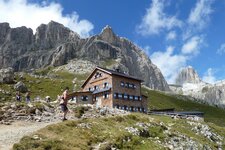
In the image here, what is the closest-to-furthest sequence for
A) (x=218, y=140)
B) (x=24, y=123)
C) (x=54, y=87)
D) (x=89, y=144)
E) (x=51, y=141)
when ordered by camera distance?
(x=51, y=141)
(x=89, y=144)
(x=24, y=123)
(x=218, y=140)
(x=54, y=87)

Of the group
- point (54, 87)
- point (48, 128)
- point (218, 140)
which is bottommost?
point (218, 140)

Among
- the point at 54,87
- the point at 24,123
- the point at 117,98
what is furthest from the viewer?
the point at 54,87

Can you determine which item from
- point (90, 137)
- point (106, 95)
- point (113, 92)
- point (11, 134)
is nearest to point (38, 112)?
point (11, 134)

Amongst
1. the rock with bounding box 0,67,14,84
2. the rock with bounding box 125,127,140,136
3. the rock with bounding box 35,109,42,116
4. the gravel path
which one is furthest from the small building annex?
the rock with bounding box 0,67,14,84

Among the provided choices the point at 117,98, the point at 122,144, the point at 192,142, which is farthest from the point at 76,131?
the point at 117,98

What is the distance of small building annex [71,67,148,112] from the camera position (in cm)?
8175

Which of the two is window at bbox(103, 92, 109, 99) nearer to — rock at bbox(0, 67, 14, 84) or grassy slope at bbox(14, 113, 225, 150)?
grassy slope at bbox(14, 113, 225, 150)

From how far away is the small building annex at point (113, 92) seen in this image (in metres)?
81.8

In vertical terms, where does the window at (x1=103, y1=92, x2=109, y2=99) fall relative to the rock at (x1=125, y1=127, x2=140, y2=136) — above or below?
above

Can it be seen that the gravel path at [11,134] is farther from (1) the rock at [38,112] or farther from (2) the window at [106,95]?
(2) the window at [106,95]

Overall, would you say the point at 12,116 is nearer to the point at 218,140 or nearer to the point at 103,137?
the point at 103,137

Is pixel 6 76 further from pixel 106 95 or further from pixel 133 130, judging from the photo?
pixel 133 130

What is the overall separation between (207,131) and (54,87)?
339 feet

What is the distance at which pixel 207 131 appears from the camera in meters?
62.5
